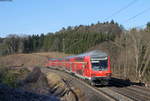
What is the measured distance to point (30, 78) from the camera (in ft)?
137

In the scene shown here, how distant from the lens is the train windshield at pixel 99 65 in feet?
95.1

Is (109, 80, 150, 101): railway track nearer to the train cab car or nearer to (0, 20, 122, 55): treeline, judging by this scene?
the train cab car

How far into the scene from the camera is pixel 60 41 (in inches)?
5212

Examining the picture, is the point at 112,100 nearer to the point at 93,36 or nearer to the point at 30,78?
the point at 30,78

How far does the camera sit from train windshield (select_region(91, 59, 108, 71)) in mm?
28986

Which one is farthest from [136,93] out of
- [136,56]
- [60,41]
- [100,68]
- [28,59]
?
[60,41]

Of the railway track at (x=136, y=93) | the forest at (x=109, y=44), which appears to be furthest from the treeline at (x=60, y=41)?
the railway track at (x=136, y=93)

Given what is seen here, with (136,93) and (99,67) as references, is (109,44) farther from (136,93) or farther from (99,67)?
(136,93)

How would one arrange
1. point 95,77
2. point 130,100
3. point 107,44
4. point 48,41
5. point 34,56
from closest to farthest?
point 130,100
point 95,77
point 107,44
point 34,56
point 48,41

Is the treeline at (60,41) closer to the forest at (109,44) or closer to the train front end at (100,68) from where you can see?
the forest at (109,44)

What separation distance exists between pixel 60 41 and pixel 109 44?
218 ft

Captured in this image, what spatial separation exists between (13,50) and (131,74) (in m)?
97.9

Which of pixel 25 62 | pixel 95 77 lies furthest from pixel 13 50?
pixel 95 77

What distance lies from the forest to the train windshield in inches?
600
